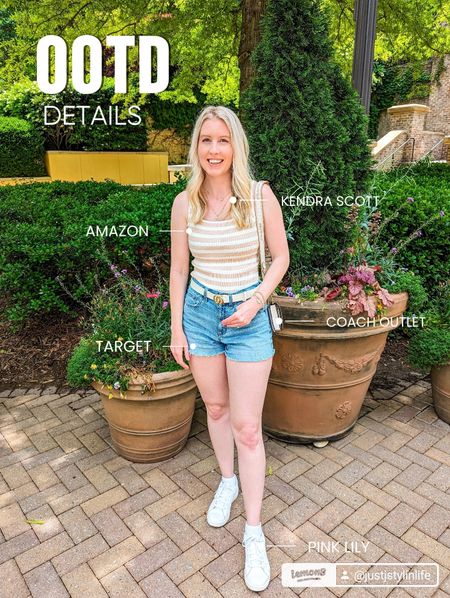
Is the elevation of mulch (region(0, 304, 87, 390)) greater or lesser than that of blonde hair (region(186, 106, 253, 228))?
lesser

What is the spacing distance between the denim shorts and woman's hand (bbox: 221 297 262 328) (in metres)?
0.07

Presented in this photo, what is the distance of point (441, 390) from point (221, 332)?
6.90ft

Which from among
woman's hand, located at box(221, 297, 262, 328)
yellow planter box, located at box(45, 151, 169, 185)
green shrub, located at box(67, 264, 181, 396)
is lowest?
green shrub, located at box(67, 264, 181, 396)

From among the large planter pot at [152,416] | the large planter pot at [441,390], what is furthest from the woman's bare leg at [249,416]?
the large planter pot at [441,390]

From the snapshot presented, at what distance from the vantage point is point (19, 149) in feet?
33.9

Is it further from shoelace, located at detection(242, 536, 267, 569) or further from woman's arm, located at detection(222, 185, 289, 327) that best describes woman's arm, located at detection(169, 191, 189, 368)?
shoelace, located at detection(242, 536, 267, 569)

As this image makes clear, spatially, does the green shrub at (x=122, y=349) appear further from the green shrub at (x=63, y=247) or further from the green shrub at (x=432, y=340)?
the green shrub at (x=432, y=340)

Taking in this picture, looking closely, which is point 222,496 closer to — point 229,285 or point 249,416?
point 249,416

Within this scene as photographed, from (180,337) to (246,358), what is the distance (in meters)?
0.35

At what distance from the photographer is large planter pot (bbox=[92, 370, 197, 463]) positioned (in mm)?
2770

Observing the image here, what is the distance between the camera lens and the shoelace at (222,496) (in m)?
2.51

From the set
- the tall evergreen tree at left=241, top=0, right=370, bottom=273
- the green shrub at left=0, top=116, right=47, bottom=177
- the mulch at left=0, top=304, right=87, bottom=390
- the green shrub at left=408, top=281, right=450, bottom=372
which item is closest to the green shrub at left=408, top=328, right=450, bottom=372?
the green shrub at left=408, top=281, right=450, bottom=372

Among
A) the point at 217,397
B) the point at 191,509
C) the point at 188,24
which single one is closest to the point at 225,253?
the point at 217,397

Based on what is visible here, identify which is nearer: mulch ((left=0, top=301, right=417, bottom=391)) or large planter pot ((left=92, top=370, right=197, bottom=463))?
large planter pot ((left=92, top=370, right=197, bottom=463))
